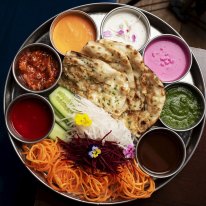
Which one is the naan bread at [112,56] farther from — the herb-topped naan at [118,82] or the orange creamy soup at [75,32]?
the orange creamy soup at [75,32]

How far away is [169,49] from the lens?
11.6ft

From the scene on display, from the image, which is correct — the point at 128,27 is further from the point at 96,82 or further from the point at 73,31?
the point at 96,82

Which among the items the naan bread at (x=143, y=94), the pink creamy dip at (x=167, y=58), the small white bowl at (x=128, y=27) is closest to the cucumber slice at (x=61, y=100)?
the naan bread at (x=143, y=94)

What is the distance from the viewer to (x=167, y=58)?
3527 mm

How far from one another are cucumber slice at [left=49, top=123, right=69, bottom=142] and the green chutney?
79cm

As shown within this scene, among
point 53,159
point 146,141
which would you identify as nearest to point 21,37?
point 53,159

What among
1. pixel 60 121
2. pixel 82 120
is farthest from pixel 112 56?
pixel 60 121

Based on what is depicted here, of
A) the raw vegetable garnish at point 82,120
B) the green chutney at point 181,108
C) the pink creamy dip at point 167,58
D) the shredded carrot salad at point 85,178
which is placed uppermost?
the pink creamy dip at point 167,58

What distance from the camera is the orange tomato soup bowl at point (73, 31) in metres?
3.52

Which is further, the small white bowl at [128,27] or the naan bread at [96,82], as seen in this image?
the small white bowl at [128,27]

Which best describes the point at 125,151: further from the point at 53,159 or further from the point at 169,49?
the point at 169,49

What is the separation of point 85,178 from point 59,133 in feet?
1.36

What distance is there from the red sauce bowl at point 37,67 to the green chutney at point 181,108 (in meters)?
0.91

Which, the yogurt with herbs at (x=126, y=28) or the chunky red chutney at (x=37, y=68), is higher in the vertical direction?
the yogurt with herbs at (x=126, y=28)
